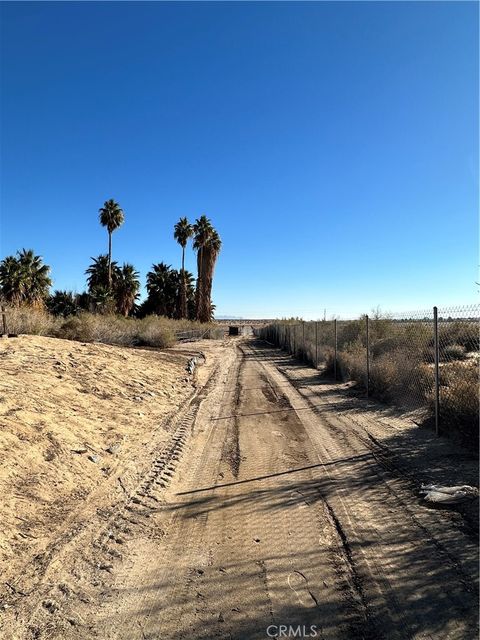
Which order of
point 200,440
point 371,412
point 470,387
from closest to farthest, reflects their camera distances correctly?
point 470,387, point 200,440, point 371,412

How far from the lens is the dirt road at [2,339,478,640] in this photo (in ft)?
9.66

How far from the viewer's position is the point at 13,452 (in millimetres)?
5410

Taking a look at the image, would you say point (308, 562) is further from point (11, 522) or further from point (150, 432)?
point (150, 432)

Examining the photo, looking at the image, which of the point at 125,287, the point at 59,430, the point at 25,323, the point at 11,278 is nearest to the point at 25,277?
the point at 11,278

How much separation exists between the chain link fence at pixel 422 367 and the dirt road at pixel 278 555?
2.59 feet

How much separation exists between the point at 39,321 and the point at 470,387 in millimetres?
16929

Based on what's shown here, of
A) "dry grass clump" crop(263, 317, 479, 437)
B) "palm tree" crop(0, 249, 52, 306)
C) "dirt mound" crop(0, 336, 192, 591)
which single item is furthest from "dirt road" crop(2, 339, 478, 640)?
"palm tree" crop(0, 249, 52, 306)

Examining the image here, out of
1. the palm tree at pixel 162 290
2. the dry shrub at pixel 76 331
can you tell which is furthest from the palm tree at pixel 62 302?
the dry shrub at pixel 76 331

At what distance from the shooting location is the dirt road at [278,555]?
9.66ft

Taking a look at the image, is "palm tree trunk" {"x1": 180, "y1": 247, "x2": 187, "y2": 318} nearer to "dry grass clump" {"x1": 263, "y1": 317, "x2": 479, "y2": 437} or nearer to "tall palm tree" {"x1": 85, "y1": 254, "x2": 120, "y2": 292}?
"tall palm tree" {"x1": 85, "y1": 254, "x2": 120, "y2": 292}

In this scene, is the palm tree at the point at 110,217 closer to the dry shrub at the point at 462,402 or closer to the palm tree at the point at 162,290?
the palm tree at the point at 162,290

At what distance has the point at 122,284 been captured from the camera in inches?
2239

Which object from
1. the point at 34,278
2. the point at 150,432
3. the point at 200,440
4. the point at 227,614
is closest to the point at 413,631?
the point at 227,614

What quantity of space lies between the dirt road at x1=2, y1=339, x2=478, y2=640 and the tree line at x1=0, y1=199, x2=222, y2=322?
113 feet
